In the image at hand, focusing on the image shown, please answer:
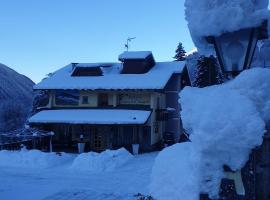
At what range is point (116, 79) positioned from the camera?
28547 mm

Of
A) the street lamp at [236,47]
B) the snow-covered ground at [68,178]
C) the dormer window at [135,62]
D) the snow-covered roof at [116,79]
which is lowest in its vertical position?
the snow-covered ground at [68,178]

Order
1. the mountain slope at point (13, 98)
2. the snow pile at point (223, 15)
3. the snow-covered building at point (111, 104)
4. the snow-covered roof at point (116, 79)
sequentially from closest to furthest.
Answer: the snow pile at point (223, 15) → the snow-covered building at point (111, 104) → the snow-covered roof at point (116, 79) → the mountain slope at point (13, 98)

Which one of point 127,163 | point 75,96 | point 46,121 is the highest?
point 75,96

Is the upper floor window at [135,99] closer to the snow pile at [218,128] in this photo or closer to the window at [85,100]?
the window at [85,100]

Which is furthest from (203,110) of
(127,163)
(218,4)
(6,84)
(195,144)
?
(6,84)

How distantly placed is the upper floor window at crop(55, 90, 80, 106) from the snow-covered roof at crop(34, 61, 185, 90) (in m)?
0.90

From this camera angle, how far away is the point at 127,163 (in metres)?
20.5

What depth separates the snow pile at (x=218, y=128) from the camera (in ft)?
9.49

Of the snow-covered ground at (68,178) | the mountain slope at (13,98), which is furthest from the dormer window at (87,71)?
the mountain slope at (13,98)

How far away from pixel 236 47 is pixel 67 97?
87.1 feet

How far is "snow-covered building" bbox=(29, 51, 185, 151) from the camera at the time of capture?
2653 centimetres

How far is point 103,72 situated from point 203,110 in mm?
27546

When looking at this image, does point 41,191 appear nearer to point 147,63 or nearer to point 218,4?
point 218,4

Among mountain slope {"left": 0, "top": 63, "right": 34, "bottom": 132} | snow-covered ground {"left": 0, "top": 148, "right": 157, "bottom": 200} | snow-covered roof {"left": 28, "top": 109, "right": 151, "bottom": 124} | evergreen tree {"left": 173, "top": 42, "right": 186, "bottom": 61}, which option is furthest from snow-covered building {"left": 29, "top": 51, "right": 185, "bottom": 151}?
evergreen tree {"left": 173, "top": 42, "right": 186, "bottom": 61}
